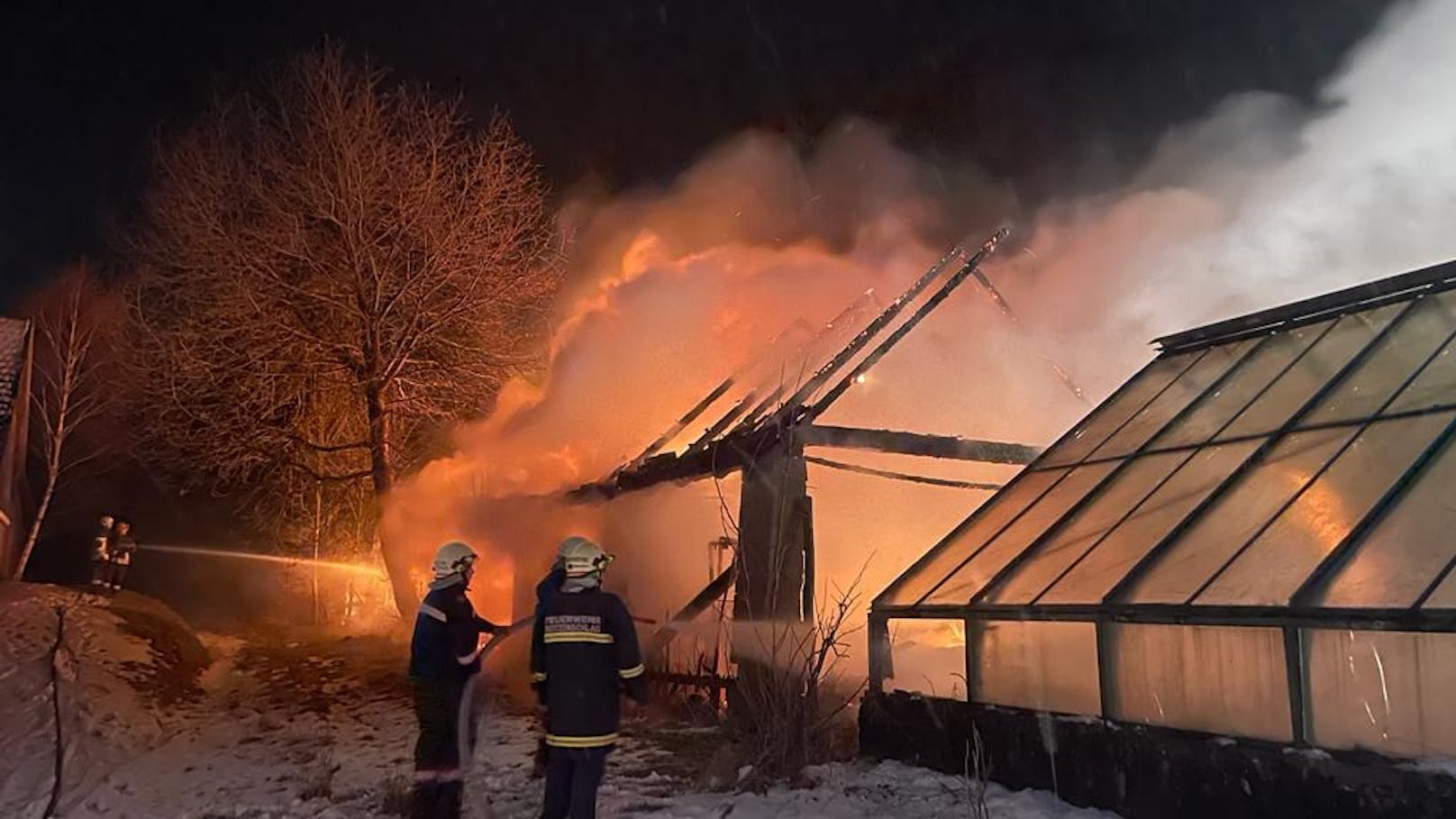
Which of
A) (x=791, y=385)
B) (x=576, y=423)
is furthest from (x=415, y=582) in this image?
(x=791, y=385)

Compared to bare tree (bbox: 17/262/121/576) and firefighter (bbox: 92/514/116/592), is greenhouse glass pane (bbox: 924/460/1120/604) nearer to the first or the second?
firefighter (bbox: 92/514/116/592)

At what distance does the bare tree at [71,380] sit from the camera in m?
27.1

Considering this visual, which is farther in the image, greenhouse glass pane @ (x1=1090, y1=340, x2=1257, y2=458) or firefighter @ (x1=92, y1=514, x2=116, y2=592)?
firefighter @ (x1=92, y1=514, x2=116, y2=592)

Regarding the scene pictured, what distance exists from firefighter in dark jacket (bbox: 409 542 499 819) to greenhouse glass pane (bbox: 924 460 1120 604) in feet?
12.7

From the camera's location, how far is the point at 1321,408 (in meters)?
8.30

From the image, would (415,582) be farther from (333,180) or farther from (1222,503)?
(1222,503)

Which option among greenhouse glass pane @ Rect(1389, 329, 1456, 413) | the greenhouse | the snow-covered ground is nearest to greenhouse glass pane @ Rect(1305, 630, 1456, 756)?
the greenhouse

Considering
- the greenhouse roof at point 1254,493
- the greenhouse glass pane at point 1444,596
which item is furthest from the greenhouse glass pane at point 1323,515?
the greenhouse glass pane at point 1444,596

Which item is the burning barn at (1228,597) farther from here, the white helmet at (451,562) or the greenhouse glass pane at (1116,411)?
the white helmet at (451,562)

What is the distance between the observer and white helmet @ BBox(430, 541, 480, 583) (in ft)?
23.4

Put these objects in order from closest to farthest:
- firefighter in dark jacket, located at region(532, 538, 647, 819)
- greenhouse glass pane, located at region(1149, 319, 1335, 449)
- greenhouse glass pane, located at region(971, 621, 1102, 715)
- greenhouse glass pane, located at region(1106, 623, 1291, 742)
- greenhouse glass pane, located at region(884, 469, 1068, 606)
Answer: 1. firefighter in dark jacket, located at region(532, 538, 647, 819)
2. greenhouse glass pane, located at region(1106, 623, 1291, 742)
3. greenhouse glass pane, located at region(971, 621, 1102, 715)
4. greenhouse glass pane, located at region(1149, 319, 1335, 449)
5. greenhouse glass pane, located at region(884, 469, 1068, 606)

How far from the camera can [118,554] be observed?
66.6 ft

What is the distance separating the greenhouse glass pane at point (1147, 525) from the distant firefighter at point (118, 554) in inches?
718

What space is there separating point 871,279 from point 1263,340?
793 centimetres
